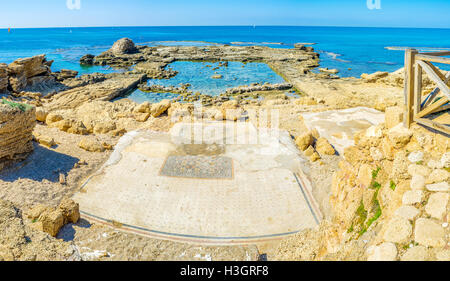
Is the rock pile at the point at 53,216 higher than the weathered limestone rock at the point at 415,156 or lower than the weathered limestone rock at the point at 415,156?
lower

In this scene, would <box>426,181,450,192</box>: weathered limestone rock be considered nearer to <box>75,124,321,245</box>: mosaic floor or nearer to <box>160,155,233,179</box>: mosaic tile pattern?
<box>75,124,321,245</box>: mosaic floor

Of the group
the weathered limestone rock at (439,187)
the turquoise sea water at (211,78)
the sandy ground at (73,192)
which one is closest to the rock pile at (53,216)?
the sandy ground at (73,192)

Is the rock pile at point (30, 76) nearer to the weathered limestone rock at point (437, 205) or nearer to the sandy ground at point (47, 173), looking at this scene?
the sandy ground at point (47, 173)

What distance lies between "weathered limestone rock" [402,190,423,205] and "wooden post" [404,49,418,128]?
167cm

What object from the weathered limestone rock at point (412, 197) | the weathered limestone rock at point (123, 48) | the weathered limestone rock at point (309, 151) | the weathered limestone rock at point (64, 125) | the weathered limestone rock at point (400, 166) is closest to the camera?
the weathered limestone rock at point (412, 197)

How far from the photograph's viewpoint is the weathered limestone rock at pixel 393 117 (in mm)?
5932

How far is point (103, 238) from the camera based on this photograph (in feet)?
22.9

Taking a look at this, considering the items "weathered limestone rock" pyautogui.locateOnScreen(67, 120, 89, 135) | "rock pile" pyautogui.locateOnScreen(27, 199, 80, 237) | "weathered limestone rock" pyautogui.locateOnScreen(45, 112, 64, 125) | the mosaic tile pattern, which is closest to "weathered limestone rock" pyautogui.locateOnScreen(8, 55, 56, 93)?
"weathered limestone rock" pyautogui.locateOnScreen(45, 112, 64, 125)

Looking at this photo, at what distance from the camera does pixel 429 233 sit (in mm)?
3762

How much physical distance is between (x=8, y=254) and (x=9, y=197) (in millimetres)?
4227

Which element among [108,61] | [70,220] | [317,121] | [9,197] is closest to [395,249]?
[70,220]

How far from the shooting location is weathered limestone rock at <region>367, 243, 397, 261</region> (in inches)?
147

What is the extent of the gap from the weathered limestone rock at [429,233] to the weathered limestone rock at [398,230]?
0.35 feet
